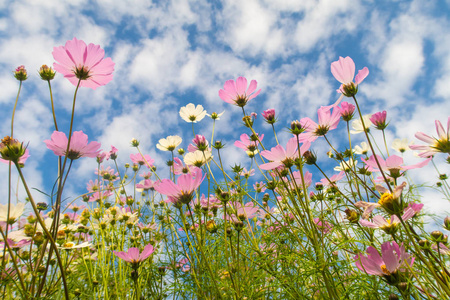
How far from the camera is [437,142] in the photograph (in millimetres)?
591

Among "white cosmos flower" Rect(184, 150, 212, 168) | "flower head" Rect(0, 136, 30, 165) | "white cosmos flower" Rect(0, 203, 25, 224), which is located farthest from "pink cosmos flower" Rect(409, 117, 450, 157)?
"white cosmos flower" Rect(0, 203, 25, 224)

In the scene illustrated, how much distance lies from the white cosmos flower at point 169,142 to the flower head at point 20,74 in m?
0.57

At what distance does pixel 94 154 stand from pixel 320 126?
62 centimetres

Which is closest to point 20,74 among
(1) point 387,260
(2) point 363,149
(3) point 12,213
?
(3) point 12,213

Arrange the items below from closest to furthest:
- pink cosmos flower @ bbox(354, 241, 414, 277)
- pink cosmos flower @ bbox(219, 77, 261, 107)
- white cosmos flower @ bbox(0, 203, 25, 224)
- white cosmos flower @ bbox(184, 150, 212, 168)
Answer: pink cosmos flower @ bbox(354, 241, 414, 277) → white cosmos flower @ bbox(0, 203, 25, 224) → pink cosmos flower @ bbox(219, 77, 261, 107) → white cosmos flower @ bbox(184, 150, 212, 168)

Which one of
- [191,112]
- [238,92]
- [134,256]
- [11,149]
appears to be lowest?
[134,256]

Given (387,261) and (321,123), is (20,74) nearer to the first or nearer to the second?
(321,123)

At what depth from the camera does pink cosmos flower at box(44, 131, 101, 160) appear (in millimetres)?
574

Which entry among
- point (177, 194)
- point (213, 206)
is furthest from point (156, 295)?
point (177, 194)

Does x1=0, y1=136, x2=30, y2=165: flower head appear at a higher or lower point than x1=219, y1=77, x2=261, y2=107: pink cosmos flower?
lower

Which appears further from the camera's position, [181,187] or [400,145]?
[400,145]

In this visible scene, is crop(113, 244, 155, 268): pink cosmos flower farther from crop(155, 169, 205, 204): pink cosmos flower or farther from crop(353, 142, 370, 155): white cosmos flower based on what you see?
crop(353, 142, 370, 155): white cosmos flower

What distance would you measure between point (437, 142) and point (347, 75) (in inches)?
10.7

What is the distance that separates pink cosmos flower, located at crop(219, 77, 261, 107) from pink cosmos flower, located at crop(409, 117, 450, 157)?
509 millimetres
